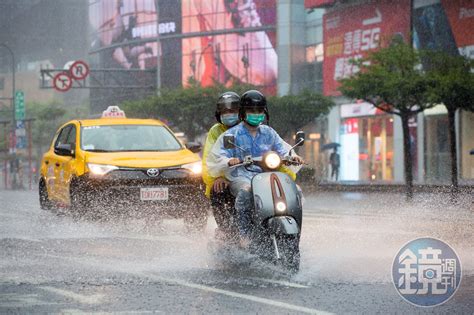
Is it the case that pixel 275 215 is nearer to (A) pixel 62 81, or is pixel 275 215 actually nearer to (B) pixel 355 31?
(B) pixel 355 31

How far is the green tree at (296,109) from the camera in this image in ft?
186

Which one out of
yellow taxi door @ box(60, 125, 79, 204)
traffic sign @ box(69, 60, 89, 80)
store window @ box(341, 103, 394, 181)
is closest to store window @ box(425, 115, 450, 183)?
store window @ box(341, 103, 394, 181)

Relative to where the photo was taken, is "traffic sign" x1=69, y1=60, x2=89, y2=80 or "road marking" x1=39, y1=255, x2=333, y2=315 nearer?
"road marking" x1=39, y1=255, x2=333, y2=315

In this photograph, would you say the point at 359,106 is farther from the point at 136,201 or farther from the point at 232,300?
the point at 232,300

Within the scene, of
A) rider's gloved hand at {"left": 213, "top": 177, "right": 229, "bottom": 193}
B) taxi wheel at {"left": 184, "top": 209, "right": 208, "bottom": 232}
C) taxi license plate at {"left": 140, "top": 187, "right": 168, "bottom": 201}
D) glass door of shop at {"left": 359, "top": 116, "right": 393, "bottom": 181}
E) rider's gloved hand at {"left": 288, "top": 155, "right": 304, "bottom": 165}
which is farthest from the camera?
glass door of shop at {"left": 359, "top": 116, "right": 393, "bottom": 181}

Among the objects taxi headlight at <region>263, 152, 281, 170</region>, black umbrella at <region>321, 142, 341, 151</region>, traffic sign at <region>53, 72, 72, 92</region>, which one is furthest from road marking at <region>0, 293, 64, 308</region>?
traffic sign at <region>53, 72, 72, 92</region>

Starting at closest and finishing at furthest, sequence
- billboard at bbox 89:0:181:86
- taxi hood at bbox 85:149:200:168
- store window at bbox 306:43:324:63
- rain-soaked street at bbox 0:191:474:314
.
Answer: rain-soaked street at bbox 0:191:474:314 < taxi hood at bbox 85:149:200:168 < store window at bbox 306:43:324:63 < billboard at bbox 89:0:181:86

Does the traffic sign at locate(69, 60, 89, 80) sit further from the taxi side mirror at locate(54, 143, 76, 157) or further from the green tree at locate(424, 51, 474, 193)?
the taxi side mirror at locate(54, 143, 76, 157)

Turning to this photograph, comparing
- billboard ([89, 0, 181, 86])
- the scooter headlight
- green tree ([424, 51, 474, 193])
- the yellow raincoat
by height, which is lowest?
the scooter headlight

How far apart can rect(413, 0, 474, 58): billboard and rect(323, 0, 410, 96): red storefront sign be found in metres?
0.82

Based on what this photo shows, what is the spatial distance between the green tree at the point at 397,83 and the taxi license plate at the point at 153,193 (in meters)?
19.9

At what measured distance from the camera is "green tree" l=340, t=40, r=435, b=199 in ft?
115

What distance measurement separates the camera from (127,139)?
54.9 feet

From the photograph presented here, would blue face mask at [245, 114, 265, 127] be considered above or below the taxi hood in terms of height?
above
